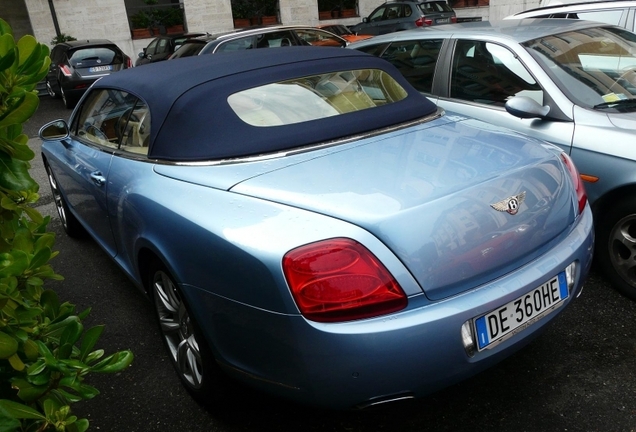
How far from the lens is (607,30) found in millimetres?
4281

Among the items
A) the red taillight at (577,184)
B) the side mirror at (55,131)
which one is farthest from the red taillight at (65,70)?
the red taillight at (577,184)

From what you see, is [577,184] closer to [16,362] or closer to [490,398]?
[490,398]

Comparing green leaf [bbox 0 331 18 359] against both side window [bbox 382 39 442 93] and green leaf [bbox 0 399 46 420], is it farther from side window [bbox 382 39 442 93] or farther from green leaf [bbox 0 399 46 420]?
side window [bbox 382 39 442 93]

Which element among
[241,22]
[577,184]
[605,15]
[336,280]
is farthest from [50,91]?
[336,280]

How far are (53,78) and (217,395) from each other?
49.5 ft

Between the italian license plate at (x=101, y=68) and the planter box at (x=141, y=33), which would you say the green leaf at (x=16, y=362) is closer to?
the italian license plate at (x=101, y=68)

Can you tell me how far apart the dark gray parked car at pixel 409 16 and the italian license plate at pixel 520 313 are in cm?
1626

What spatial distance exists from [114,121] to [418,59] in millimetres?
2503

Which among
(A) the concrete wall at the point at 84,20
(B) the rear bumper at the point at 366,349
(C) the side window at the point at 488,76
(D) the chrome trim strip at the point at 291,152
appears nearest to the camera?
(B) the rear bumper at the point at 366,349

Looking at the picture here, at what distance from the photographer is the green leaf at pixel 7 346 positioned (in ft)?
4.70

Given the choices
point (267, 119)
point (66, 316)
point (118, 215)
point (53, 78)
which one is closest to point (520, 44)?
point (267, 119)

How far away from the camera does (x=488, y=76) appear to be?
Answer: 412 centimetres

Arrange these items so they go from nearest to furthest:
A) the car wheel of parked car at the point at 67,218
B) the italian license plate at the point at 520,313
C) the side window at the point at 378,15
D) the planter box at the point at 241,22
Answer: the italian license plate at the point at 520,313 → the car wheel of parked car at the point at 67,218 → the side window at the point at 378,15 → the planter box at the point at 241,22

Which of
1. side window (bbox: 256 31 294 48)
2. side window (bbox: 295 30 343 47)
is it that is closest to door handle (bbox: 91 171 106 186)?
side window (bbox: 256 31 294 48)
